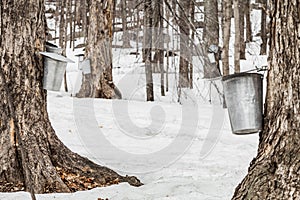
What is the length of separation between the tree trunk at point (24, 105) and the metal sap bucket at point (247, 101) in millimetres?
1665

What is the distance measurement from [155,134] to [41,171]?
2.69m

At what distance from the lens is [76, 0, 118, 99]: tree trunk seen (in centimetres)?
846

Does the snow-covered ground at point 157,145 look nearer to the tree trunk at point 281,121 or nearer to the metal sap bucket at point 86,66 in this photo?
the metal sap bucket at point 86,66

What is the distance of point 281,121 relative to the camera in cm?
227

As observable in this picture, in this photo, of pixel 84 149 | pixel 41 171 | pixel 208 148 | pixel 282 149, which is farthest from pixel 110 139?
pixel 282 149

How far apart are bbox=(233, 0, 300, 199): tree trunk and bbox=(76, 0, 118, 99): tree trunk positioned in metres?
6.36

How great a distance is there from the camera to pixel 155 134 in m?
6.05

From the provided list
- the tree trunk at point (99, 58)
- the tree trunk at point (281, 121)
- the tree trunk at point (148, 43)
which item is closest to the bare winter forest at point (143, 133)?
the tree trunk at point (281, 121)

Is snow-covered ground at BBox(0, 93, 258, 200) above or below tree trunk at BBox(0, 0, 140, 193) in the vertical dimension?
below

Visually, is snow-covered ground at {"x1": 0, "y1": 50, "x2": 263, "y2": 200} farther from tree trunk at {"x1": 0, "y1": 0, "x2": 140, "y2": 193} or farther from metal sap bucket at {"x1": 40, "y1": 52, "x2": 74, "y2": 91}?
metal sap bucket at {"x1": 40, "y1": 52, "x2": 74, "y2": 91}

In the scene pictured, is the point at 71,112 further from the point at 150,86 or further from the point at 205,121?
the point at 150,86

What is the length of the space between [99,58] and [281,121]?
22.4 ft

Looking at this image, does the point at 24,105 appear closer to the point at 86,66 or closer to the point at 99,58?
the point at 86,66

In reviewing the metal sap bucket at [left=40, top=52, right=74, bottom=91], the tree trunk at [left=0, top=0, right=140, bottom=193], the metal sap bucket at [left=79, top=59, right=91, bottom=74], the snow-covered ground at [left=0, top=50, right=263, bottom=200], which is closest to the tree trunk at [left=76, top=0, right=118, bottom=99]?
the metal sap bucket at [left=79, top=59, right=91, bottom=74]
